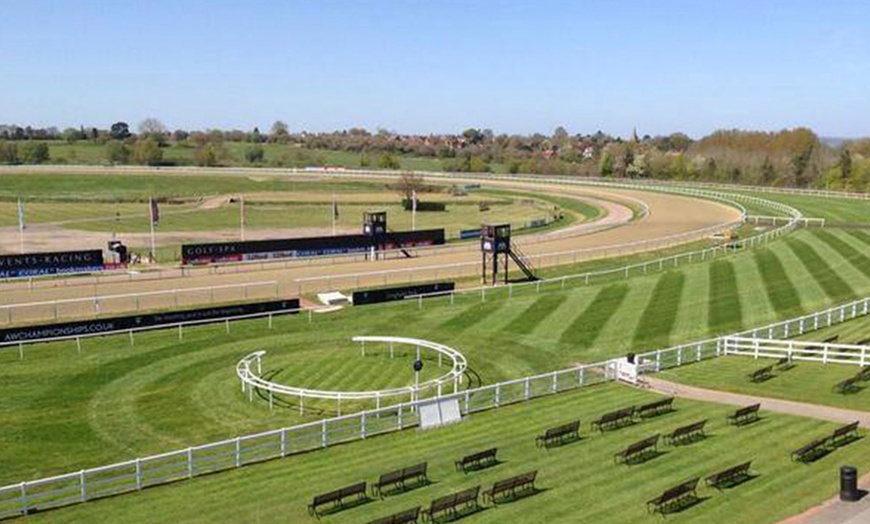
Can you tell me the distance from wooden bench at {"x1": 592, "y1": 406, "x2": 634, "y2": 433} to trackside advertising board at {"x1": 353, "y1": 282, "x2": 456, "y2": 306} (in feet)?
80.5

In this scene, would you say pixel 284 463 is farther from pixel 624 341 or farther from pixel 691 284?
pixel 691 284

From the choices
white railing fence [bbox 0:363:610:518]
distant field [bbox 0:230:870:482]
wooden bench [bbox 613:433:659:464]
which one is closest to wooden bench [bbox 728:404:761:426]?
wooden bench [bbox 613:433:659:464]

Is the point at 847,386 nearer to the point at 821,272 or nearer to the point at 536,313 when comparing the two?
the point at 536,313

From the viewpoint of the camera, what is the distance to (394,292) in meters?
50.6

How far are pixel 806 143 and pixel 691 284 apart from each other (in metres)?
153

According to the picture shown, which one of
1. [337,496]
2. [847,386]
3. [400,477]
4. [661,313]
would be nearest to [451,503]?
[400,477]

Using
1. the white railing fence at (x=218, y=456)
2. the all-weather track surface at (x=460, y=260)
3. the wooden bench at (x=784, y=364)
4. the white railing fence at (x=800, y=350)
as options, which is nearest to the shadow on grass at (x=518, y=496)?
the white railing fence at (x=218, y=456)

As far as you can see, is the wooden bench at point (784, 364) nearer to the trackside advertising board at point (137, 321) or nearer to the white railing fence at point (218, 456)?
the white railing fence at point (218, 456)

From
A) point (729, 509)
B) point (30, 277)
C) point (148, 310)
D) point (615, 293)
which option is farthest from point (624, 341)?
point (30, 277)

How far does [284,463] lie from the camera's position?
78.3 ft

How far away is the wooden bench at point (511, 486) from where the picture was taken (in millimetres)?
20453

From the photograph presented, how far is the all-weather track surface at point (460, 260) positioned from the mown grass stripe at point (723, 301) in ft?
42.0

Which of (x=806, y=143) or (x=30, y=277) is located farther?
(x=806, y=143)

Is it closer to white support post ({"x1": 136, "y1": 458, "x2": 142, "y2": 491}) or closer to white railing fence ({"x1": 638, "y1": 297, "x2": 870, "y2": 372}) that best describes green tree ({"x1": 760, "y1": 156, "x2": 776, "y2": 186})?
white railing fence ({"x1": 638, "y1": 297, "x2": 870, "y2": 372})
